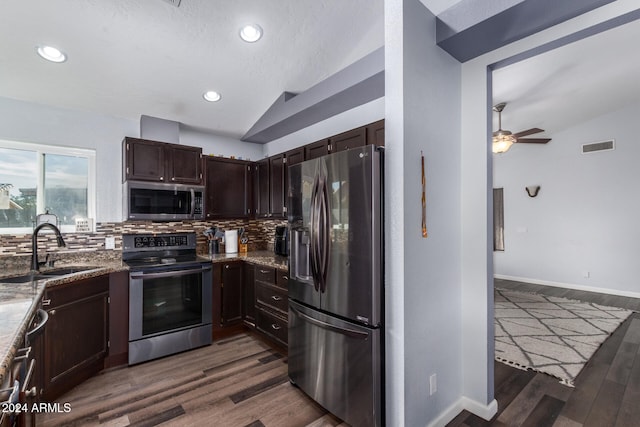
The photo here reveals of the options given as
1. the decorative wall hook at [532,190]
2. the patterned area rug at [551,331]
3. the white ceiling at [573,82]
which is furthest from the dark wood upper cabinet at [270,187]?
the decorative wall hook at [532,190]

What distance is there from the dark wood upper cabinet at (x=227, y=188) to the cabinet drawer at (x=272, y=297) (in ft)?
3.82

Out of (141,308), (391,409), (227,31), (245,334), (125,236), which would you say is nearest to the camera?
(391,409)

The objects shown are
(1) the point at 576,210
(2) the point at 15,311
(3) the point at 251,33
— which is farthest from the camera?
(1) the point at 576,210

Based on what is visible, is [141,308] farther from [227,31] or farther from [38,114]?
[227,31]

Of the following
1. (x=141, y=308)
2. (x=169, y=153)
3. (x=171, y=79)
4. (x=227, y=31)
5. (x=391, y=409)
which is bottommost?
(x=391, y=409)

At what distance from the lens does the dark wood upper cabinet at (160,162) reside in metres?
3.15

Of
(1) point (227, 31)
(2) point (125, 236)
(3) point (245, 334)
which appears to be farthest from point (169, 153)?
(3) point (245, 334)

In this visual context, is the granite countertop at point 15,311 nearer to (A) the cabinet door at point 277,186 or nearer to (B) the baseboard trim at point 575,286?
(A) the cabinet door at point 277,186

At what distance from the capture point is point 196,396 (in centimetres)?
230

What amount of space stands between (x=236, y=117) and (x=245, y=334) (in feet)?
8.78

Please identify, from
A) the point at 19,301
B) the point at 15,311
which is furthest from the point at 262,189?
the point at 15,311

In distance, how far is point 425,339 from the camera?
1867mm

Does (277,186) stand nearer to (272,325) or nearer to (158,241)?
(158,241)

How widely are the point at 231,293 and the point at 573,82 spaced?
5.01 metres
